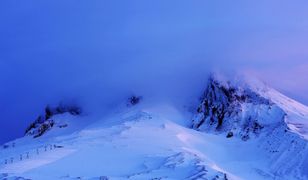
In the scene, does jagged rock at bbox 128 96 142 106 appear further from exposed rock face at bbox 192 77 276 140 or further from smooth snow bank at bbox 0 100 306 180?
smooth snow bank at bbox 0 100 306 180

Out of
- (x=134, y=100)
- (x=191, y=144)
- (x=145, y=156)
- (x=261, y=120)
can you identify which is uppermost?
(x=134, y=100)

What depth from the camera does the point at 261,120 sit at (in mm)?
84562

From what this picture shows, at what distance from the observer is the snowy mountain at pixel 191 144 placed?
5394 cm

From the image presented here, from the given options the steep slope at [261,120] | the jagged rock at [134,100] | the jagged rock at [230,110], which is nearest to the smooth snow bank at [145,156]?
the steep slope at [261,120]

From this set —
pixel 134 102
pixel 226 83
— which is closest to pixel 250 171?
pixel 226 83

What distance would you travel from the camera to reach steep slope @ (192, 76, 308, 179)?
68188mm

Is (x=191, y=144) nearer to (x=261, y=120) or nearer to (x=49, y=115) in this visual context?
(x=261, y=120)

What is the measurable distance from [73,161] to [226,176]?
62.3 ft

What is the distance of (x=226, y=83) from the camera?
333 ft

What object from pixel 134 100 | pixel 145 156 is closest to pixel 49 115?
pixel 134 100

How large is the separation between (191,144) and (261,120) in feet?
53.2

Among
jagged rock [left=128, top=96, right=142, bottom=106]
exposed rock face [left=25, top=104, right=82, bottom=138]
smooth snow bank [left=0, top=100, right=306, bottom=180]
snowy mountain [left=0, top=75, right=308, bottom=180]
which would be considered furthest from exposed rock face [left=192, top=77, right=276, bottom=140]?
exposed rock face [left=25, top=104, right=82, bottom=138]

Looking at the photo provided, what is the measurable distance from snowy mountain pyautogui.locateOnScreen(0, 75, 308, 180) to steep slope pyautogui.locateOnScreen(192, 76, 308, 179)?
129 millimetres

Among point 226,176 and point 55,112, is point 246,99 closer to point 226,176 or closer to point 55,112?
point 226,176
